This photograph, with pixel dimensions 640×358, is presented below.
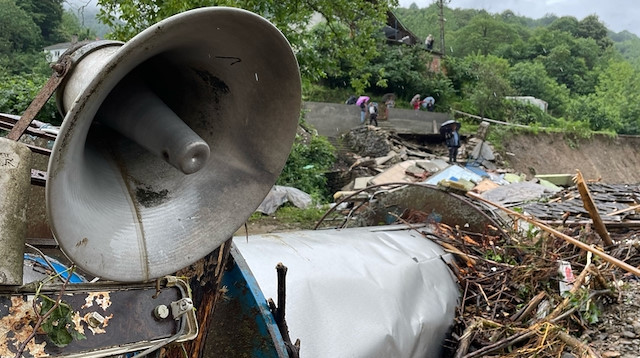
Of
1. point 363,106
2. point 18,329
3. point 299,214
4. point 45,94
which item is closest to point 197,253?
point 18,329

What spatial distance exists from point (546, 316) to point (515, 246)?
0.80 meters

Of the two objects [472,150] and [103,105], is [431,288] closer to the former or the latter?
[103,105]

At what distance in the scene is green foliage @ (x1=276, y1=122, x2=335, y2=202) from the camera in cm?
1352

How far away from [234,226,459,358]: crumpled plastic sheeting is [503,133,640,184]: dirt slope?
55.2 ft

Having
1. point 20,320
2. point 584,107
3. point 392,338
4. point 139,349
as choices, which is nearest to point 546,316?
point 392,338

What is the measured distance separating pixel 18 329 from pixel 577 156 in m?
25.2

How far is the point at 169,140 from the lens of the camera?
1.35m

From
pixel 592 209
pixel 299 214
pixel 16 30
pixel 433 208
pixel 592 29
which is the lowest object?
pixel 299 214

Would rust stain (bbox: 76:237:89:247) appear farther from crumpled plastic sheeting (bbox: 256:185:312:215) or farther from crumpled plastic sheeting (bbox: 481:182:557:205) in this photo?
crumpled plastic sheeting (bbox: 256:185:312:215)

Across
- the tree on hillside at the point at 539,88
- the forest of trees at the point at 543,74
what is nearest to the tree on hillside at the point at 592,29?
the forest of trees at the point at 543,74

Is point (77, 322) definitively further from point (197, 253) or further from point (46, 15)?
point (46, 15)

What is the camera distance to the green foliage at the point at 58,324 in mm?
1280

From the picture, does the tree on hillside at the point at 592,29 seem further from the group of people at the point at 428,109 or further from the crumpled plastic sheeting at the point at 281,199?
the crumpled plastic sheeting at the point at 281,199

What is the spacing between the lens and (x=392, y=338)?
2.96 meters
